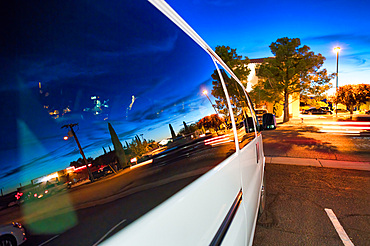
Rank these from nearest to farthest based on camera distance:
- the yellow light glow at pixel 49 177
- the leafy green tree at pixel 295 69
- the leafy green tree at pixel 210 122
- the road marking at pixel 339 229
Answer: the yellow light glow at pixel 49 177
the leafy green tree at pixel 210 122
the road marking at pixel 339 229
the leafy green tree at pixel 295 69

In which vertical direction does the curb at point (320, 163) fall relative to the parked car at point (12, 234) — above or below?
below

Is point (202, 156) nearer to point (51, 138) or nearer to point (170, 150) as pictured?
point (170, 150)

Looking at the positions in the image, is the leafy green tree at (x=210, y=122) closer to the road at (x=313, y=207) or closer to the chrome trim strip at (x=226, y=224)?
the chrome trim strip at (x=226, y=224)

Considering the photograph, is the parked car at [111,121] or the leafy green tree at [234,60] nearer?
the parked car at [111,121]

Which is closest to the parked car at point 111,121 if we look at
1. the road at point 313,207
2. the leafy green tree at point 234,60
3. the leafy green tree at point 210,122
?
the leafy green tree at point 210,122

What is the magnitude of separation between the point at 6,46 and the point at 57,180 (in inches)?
12.6

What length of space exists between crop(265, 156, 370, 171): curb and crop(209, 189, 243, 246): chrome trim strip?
6.63 metres

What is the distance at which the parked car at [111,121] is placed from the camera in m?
0.48

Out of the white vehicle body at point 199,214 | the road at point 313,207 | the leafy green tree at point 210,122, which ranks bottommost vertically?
the road at point 313,207

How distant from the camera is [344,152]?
28.6 feet

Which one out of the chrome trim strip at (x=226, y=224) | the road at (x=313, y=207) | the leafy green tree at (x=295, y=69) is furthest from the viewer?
the leafy green tree at (x=295, y=69)

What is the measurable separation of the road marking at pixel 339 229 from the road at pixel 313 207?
50mm

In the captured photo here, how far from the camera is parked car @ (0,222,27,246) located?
1.30 feet

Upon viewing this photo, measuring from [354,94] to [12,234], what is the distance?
35.1 metres
